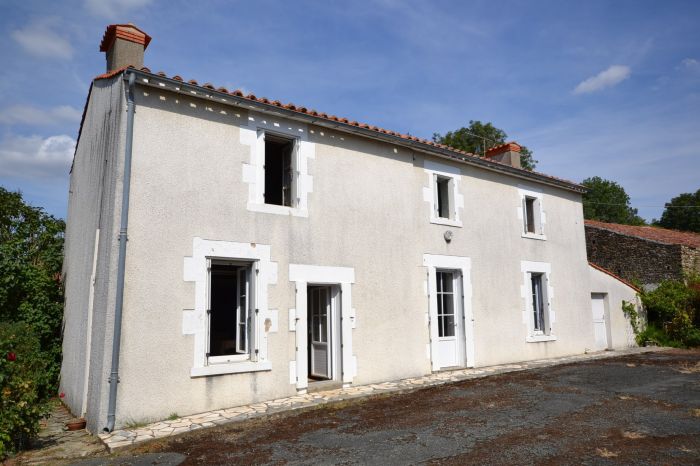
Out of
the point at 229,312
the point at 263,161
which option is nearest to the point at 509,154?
the point at 263,161

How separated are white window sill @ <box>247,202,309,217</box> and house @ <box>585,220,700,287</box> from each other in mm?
14210

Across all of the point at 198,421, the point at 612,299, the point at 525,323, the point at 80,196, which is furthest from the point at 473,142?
the point at 198,421

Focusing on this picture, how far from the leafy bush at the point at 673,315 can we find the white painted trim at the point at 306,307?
34.1ft

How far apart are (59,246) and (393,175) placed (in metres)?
7.82

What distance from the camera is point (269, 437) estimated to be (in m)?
5.76

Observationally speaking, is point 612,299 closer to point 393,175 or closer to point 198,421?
point 393,175

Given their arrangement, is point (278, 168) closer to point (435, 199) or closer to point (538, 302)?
point (435, 199)

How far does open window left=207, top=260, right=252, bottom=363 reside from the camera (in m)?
7.54

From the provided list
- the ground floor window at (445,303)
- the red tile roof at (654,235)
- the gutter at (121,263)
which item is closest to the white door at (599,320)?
the red tile roof at (654,235)

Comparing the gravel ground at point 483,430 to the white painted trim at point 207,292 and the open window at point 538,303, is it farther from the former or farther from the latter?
the open window at point 538,303

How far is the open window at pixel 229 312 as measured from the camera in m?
7.54

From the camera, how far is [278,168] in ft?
33.8

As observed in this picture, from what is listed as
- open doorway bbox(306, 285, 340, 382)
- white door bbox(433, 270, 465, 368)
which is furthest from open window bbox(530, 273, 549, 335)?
open doorway bbox(306, 285, 340, 382)

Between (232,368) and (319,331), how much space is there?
2.21 meters
